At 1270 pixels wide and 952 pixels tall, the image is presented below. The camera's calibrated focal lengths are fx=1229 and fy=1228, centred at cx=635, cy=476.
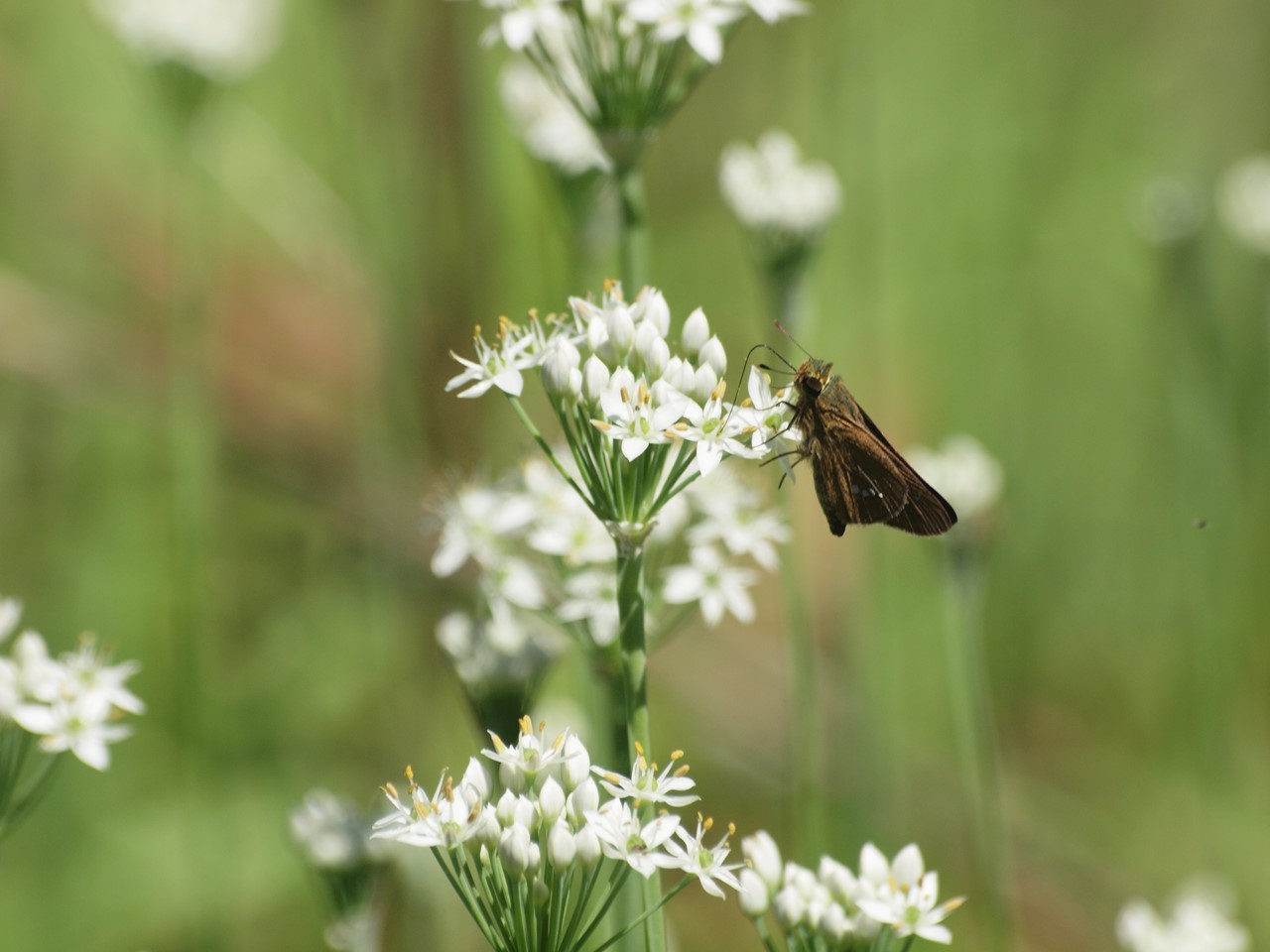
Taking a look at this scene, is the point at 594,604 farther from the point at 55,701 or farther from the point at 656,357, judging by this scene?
the point at 55,701

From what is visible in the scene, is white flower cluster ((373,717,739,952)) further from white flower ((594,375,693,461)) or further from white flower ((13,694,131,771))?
white flower ((13,694,131,771))

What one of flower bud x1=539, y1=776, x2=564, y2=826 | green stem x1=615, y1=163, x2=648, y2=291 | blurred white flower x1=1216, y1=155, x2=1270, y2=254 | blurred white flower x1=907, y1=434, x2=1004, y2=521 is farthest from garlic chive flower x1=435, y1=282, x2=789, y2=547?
blurred white flower x1=1216, y1=155, x2=1270, y2=254

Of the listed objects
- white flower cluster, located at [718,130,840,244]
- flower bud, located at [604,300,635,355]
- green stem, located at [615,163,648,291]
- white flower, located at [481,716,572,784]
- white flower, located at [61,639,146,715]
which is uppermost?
white flower cluster, located at [718,130,840,244]

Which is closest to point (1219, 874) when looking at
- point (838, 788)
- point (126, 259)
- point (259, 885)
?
point (838, 788)

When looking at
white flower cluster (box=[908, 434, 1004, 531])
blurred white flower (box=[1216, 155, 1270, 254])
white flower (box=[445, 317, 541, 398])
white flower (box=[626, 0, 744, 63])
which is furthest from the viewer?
blurred white flower (box=[1216, 155, 1270, 254])

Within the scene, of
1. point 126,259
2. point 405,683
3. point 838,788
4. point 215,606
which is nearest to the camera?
point 838,788

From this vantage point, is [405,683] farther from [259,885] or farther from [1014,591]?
[1014,591]

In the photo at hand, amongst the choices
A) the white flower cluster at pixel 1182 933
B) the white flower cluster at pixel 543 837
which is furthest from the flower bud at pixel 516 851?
the white flower cluster at pixel 1182 933
